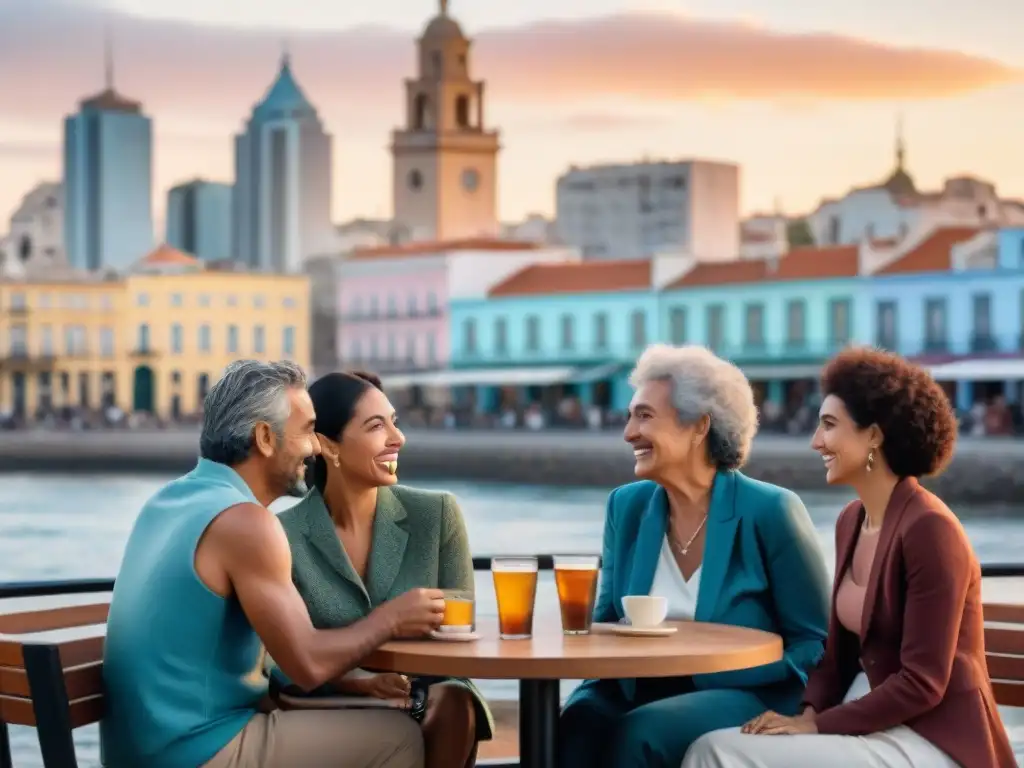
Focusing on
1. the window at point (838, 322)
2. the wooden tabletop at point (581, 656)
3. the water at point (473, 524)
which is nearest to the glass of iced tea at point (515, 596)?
the wooden tabletop at point (581, 656)

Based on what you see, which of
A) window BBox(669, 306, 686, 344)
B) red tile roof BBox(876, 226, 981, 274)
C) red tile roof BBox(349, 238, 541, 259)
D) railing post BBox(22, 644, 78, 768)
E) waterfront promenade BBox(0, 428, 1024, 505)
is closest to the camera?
railing post BBox(22, 644, 78, 768)

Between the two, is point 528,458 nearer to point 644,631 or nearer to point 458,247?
point 458,247

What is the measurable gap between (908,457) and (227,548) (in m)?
1.03

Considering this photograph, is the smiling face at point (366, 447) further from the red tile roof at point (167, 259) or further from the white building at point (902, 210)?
the red tile roof at point (167, 259)

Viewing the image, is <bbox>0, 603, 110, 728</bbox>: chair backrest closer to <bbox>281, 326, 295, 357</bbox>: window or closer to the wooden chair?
the wooden chair

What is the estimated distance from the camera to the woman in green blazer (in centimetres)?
340

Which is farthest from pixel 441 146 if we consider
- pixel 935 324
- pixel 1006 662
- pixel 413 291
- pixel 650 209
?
pixel 1006 662

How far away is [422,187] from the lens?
75.2 metres

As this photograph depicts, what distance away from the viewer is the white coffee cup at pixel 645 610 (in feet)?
10.7

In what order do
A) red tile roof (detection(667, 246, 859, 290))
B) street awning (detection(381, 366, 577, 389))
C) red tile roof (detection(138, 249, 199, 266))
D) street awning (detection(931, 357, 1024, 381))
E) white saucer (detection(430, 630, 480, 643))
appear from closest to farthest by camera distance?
1. white saucer (detection(430, 630, 480, 643))
2. street awning (detection(931, 357, 1024, 381))
3. red tile roof (detection(667, 246, 859, 290))
4. street awning (detection(381, 366, 577, 389))
5. red tile roof (detection(138, 249, 199, 266))

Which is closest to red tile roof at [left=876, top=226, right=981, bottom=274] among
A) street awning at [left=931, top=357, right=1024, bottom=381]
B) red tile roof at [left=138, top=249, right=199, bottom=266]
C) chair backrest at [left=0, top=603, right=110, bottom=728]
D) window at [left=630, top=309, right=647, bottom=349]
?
street awning at [left=931, top=357, right=1024, bottom=381]

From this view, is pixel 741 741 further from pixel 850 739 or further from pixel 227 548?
pixel 227 548

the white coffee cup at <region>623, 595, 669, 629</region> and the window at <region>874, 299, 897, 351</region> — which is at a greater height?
the window at <region>874, 299, 897, 351</region>

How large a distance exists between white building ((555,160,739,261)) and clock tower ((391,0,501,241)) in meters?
3.72
